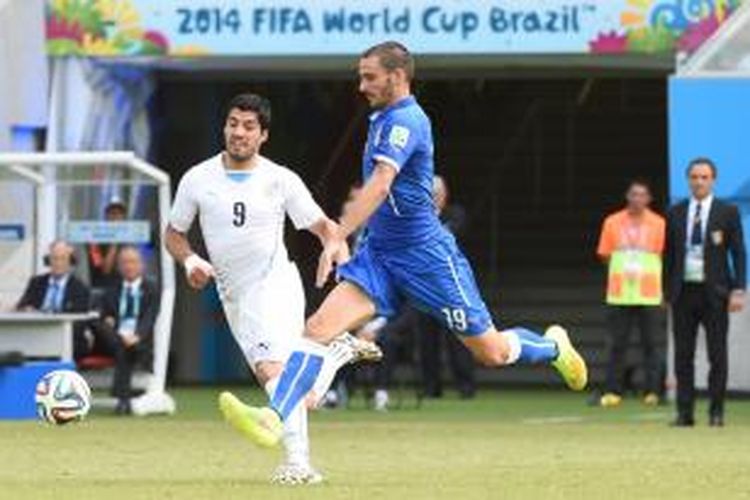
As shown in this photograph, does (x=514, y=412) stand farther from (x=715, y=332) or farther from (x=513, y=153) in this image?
(x=513, y=153)

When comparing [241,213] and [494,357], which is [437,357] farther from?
[494,357]

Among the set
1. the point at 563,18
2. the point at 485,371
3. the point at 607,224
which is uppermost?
the point at 563,18

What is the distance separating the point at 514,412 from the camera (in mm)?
22844

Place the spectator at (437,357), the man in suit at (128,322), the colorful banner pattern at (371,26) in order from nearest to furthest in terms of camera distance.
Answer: the man in suit at (128,322), the colorful banner pattern at (371,26), the spectator at (437,357)

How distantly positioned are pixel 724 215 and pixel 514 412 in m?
3.69

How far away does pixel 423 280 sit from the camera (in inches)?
505

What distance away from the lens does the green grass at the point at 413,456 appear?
1251cm

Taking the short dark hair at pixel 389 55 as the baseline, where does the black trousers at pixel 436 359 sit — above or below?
below

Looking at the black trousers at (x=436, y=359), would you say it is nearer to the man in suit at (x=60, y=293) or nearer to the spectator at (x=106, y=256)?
the spectator at (x=106, y=256)

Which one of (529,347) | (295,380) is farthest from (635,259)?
→ (295,380)

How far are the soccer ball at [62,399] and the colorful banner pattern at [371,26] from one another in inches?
438

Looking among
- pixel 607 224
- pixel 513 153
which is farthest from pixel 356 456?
pixel 513 153

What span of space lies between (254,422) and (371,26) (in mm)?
13004

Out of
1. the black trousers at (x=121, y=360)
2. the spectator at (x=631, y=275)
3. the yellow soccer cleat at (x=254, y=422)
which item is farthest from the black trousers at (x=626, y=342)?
the yellow soccer cleat at (x=254, y=422)
